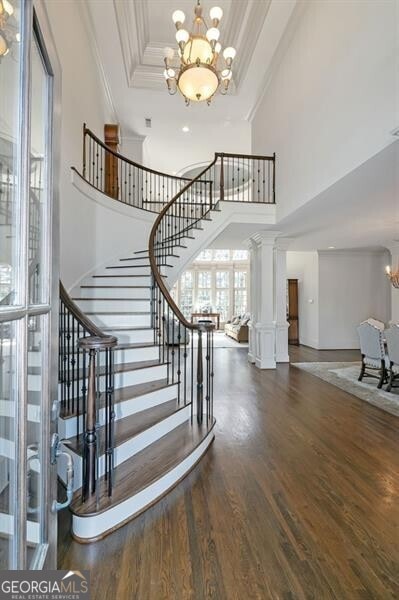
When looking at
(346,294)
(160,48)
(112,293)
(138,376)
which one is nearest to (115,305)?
(112,293)

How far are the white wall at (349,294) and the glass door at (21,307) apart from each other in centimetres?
865

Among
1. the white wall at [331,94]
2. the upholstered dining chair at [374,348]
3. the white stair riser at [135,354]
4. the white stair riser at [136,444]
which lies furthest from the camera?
the upholstered dining chair at [374,348]

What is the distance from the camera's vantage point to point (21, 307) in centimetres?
77

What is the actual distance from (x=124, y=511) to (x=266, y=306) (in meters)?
5.17

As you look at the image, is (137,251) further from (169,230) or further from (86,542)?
(86,542)

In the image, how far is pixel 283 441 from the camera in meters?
3.11

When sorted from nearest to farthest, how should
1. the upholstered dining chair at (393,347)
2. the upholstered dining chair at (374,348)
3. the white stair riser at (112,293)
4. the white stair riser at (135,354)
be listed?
the white stair riser at (135,354), the upholstered dining chair at (393,347), the white stair riser at (112,293), the upholstered dining chair at (374,348)

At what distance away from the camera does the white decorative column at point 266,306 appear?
6488mm

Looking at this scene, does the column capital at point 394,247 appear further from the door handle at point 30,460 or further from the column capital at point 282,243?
the door handle at point 30,460

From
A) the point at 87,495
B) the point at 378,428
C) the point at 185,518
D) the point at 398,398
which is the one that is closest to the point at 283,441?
the point at 378,428

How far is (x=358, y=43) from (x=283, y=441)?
4071 mm

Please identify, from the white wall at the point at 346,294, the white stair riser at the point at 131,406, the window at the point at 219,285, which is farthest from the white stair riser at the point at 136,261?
the window at the point at 219,285

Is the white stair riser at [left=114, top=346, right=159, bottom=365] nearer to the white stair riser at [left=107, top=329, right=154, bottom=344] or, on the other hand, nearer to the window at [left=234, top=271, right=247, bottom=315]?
the white stair riser at [left=107, top=329, right=154, bottom=344]

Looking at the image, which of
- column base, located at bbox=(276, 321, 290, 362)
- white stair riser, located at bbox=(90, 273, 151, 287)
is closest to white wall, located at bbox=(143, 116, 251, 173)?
white stair riser, located at bbox=(90, 273, 151, 287)
